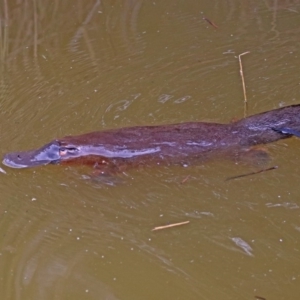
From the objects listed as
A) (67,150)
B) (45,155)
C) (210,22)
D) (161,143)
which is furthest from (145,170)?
(210,22)

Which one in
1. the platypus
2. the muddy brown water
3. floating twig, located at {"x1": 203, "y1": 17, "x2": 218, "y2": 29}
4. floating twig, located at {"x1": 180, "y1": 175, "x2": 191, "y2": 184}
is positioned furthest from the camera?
floating twig, located at {"x1": 203, "y1": 17, "x2": 218, "y2": 29}

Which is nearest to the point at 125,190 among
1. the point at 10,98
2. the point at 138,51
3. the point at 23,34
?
the point at 10,98

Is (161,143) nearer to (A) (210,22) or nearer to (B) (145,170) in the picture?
(B) (145,170)

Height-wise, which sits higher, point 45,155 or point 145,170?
point 45,155

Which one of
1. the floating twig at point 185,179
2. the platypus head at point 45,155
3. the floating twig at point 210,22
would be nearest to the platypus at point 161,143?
the platypus head at point 45,155

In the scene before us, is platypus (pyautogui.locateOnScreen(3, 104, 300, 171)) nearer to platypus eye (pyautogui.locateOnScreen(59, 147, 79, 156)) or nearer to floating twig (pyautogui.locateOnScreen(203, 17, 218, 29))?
platypus eye (pyautogui.locateOnScreen(59, 147, 79, 156))

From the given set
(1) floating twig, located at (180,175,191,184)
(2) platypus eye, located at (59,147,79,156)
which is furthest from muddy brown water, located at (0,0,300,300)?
(2) platypus eye, located at (59,147,79,156)

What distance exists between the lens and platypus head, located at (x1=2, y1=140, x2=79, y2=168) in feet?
13.0

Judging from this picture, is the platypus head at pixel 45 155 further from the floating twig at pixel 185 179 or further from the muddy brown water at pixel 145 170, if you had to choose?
the floating twig at pixel 185 179

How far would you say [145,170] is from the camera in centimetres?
387

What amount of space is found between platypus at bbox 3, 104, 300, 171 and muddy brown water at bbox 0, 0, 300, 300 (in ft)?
0.28

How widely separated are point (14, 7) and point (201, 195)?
125 inches

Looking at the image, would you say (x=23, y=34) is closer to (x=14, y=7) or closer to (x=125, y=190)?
(x=14, y=7)

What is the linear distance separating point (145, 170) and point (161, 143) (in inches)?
8.2
